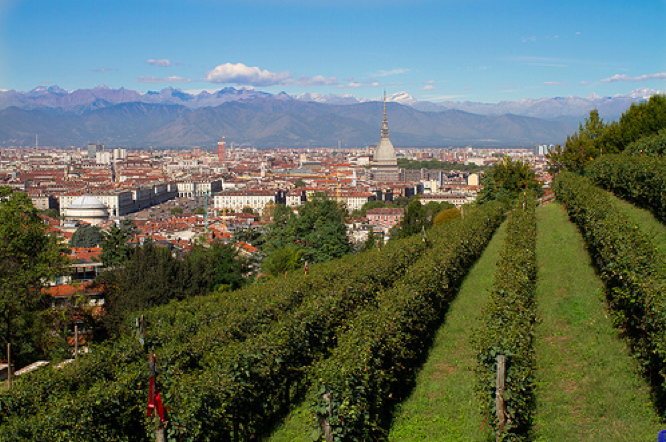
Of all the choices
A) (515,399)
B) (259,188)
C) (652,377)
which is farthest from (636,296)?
(259,188)

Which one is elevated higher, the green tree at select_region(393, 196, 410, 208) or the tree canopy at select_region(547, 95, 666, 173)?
the tree canopy at select_region(547, 95, 666, 173)

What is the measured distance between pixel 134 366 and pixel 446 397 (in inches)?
130

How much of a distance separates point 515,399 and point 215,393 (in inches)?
103

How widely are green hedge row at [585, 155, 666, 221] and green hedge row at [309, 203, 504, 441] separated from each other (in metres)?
4.68

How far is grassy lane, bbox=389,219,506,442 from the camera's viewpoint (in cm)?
Result: 612

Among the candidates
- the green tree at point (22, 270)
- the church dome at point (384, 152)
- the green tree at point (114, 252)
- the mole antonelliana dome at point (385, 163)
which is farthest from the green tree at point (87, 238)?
the church dome at point (384, 152)

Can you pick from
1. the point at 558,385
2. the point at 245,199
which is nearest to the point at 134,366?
the point at 558,385

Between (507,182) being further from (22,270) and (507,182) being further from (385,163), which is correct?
(385,163)

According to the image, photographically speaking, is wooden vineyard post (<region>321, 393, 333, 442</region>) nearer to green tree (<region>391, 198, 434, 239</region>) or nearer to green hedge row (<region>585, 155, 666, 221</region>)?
green hedge row (<region>585, 155, 666, 221</region>)

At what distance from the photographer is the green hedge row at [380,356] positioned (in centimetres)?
569

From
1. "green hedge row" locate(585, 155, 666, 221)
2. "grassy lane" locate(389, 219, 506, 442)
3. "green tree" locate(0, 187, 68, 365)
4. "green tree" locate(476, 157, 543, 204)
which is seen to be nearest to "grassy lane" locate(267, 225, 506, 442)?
"grassy lane" locate(389, 219, 506, 442)

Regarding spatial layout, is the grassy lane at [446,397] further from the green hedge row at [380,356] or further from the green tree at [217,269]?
the green tree at [217,269]

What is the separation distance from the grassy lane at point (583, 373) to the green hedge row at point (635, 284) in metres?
0.26

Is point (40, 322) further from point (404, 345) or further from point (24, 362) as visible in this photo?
point (404, 345)
